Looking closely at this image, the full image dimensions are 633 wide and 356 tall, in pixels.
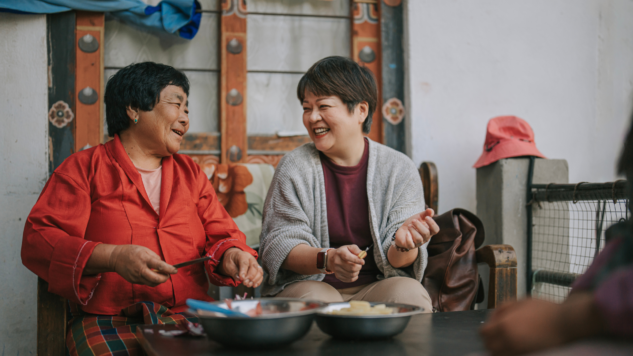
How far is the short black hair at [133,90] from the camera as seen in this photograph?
5.34ft

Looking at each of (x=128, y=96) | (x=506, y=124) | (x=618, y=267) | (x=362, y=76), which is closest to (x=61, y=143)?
(x=128, y=96)

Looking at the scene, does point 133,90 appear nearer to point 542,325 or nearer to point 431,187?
point 431,187

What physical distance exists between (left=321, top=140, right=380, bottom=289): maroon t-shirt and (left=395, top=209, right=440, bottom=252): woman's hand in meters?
0.31

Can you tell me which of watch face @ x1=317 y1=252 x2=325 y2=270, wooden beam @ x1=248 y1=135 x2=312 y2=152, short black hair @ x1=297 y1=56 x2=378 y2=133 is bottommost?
watch face @ x1=317 y1=252 x2=325 y2=270

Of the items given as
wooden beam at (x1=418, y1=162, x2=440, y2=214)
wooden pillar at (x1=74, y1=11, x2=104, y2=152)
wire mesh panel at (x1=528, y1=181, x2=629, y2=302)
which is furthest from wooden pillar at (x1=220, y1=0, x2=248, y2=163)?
wire mesh panel at (x1=528, y1=181, x2=629, y2=302)

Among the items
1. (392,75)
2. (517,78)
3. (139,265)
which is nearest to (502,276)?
(139,265)

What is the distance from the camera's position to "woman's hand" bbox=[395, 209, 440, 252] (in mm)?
1394

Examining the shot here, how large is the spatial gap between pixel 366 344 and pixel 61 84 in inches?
78.6

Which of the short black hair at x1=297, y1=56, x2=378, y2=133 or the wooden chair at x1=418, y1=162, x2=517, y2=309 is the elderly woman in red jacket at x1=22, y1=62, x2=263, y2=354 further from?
the wooden chair at x1=418, y1=162, x2=517, y2=309

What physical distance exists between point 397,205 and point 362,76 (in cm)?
50

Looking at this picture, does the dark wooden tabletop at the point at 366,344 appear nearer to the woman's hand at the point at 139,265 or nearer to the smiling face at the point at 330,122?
the woman's hand at the point at 139,265

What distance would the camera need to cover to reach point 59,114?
2.23 metres

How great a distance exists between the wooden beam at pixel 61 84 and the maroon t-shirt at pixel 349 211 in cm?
126

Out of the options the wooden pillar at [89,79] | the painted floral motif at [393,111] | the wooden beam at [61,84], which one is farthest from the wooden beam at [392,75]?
the wooden beam at [61,84]
